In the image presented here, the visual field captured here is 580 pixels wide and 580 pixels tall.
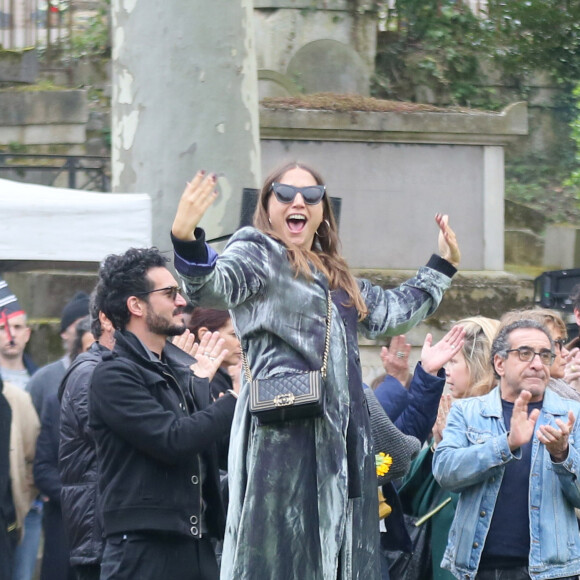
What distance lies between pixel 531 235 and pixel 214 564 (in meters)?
8.14

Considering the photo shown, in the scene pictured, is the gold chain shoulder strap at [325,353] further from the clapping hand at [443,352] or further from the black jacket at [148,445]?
the clapping hand at [443,352]

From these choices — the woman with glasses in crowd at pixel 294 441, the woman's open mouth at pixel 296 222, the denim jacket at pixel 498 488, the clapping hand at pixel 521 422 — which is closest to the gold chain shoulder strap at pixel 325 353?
the woman with glasses in crowd at pixel 294 441

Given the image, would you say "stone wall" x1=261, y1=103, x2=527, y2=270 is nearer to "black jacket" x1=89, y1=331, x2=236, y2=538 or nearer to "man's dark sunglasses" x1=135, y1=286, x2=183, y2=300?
"man's dark sunglasses" x1=135, y1=286, x2=183, y2=300

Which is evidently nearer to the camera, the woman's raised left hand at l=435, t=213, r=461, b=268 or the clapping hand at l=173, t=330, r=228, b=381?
the woman's raised left hand at l=435, t=213, r=461, b=268

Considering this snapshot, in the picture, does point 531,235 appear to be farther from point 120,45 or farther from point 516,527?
point 516,527

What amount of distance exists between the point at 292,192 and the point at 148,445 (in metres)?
1.15

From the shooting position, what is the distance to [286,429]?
407cm

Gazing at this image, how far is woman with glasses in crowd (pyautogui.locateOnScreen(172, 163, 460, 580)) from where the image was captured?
405 centimetres

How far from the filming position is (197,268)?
378 centimetres

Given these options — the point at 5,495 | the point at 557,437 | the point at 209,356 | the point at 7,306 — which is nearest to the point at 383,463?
the point at 557,437

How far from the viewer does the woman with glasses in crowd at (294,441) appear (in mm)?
4051

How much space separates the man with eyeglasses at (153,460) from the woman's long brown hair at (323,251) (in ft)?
2.64

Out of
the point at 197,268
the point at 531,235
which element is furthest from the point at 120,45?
the point at 531,235

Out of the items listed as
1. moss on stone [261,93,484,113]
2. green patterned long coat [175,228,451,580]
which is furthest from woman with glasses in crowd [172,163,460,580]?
moss on stone [261,93,484,113]
